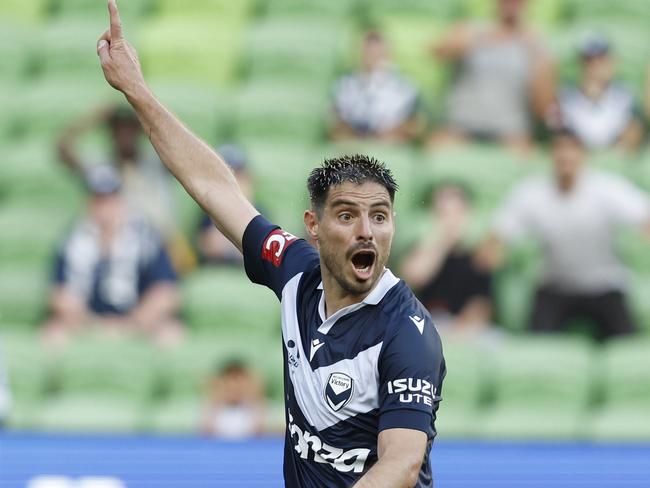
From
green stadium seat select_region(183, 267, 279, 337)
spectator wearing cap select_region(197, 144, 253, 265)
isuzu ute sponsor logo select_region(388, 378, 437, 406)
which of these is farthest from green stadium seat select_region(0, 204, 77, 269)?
isuzu ute sponsor logo select_region(388, 378, 437, 406)

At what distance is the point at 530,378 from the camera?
8.54 metres

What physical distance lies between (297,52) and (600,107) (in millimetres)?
2525

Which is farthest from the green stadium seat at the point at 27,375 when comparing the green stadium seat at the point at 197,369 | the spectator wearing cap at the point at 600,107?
the spectator wearing cap at the point at 600,107

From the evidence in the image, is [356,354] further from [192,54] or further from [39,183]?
[192,54]

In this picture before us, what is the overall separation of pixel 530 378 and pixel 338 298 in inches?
197

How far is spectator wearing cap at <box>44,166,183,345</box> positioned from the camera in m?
8.97

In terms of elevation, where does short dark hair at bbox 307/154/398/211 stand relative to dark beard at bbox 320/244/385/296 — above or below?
above

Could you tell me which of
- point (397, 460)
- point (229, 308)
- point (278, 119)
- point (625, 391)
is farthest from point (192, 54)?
point (397, 460)

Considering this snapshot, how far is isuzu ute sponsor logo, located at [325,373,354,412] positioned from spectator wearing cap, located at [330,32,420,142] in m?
6.44

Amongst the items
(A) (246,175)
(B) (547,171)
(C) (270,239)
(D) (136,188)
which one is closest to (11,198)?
(D) (136,188)

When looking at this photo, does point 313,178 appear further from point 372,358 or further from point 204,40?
point 204,40

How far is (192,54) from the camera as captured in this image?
436 inches

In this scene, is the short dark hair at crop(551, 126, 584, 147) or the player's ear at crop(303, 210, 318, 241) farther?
the short dark hair at crop(551, 126, 584, 147)

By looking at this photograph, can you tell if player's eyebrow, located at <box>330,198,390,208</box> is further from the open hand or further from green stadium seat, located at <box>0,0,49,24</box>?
green stadium seat, located at <box>0,0,49,24</box>
